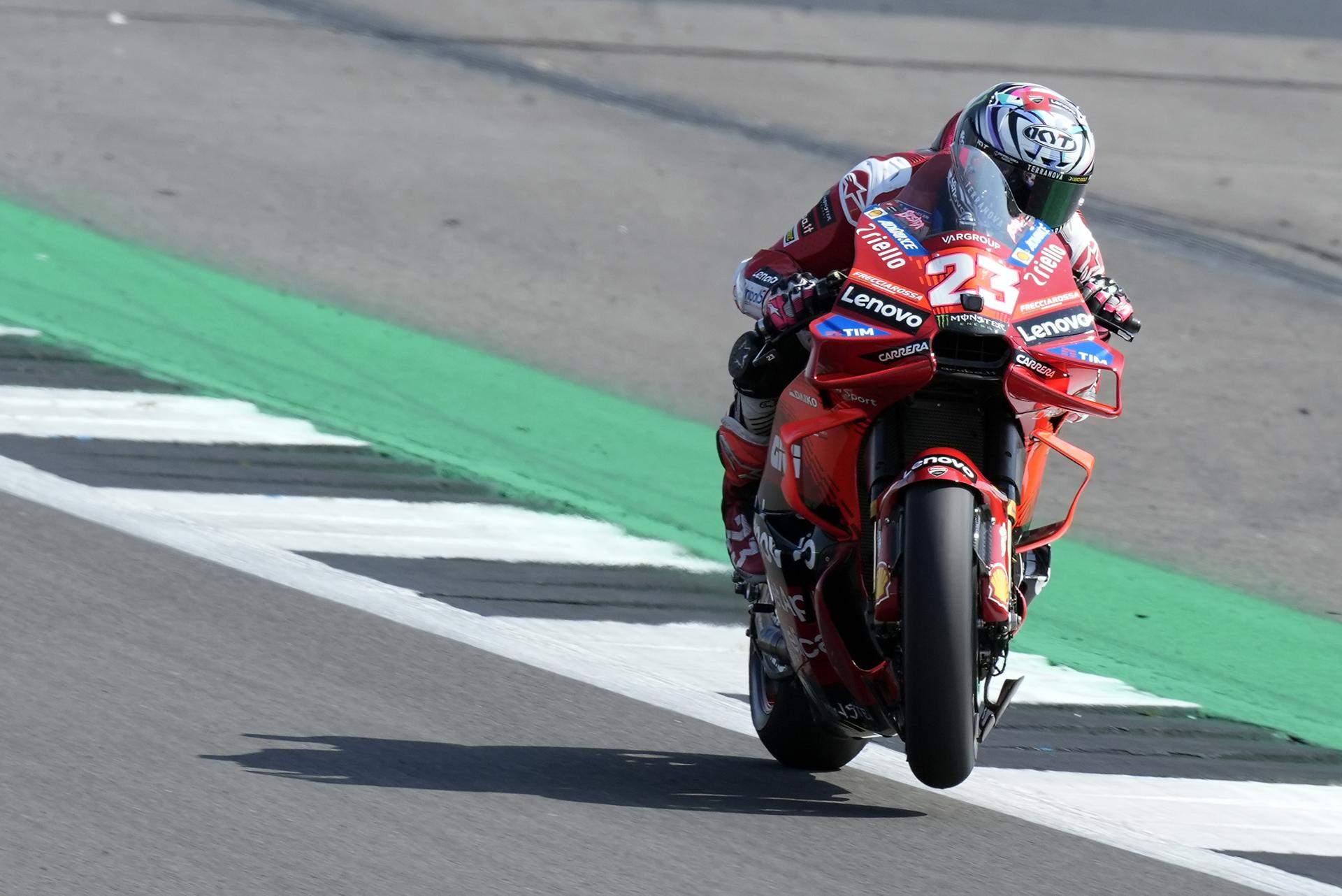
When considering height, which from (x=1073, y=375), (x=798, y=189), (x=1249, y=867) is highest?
(x=1073, y=375)

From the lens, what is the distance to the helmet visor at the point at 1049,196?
5.38 metres

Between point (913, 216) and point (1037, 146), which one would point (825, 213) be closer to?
point (913, 216)

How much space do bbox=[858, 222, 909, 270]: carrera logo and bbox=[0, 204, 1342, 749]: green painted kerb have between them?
229 centimetres

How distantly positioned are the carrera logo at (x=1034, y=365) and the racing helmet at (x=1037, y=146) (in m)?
0.56

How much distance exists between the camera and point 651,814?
5289 millimetres

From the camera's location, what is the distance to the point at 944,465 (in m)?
4.93

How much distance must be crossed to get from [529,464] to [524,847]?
373 centimetres

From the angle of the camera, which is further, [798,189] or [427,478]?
[798,189]

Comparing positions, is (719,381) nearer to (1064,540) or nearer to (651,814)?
(1064,540)

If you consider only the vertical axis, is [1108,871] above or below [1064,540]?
above

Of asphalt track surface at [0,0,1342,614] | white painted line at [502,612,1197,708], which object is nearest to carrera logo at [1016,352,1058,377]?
white painted line at [502,612,1197,708]

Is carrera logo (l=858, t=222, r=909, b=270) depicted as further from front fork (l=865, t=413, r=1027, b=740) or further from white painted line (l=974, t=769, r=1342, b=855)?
white painted line (l=974, t=769, r=1342, b=855)

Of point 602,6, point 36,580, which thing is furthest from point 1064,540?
point 602,6

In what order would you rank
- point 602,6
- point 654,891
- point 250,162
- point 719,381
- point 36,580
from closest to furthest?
point 654,891 → point 36,580 → point 719,381 → point 250,162 → point 602,6
